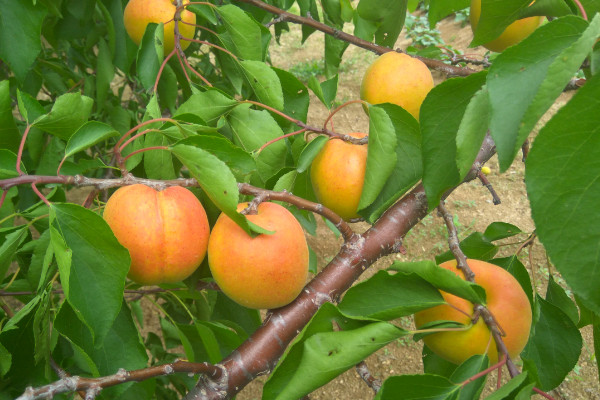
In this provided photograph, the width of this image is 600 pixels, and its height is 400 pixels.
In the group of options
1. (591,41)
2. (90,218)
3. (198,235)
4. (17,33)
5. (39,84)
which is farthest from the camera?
(39,84)

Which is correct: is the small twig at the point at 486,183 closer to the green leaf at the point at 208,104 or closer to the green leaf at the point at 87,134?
the green leaf at the point at 208,104

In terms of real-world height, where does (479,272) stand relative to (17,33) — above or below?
below

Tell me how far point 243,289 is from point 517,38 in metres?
0.81

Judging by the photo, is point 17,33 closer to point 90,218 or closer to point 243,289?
point 90,218

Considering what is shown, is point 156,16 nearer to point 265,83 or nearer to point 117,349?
point 265,83

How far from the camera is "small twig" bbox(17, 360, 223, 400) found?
510mm

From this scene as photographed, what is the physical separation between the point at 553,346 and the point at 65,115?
88 centimetres

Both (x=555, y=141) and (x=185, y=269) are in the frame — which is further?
(x=185, y=269)

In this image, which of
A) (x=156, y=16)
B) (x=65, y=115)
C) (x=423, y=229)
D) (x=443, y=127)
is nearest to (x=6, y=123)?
(x=65, y=115)

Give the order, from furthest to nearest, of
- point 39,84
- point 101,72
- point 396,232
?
point 39,84 < point 101,72 < point 396,232

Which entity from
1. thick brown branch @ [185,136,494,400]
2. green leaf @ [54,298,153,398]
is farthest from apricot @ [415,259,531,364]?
green leaf @ [54,298,153,398]

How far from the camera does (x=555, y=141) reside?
0.45 metres

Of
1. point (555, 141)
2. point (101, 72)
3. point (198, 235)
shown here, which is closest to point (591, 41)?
point (555, 141)

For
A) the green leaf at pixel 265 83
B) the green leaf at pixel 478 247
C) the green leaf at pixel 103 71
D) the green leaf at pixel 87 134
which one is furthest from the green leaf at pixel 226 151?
the green leaf at pixel 103 71
